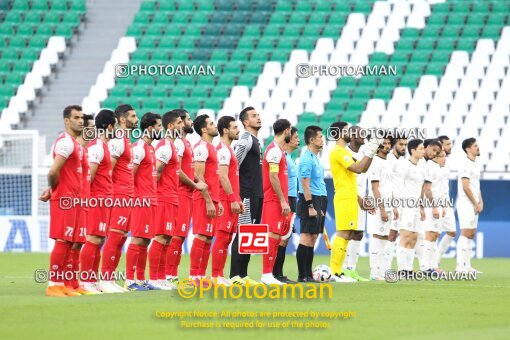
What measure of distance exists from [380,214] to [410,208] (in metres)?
0.84

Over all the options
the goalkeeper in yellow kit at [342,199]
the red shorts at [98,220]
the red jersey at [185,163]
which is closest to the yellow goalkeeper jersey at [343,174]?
the goalkeeper in yellow kit at [342,199]

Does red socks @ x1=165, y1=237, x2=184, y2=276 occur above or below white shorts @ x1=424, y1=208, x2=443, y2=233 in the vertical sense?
below

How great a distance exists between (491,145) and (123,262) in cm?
1030

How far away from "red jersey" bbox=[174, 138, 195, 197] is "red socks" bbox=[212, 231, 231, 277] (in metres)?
0.77

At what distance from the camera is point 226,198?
50.3 ft

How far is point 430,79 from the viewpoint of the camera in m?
30.4

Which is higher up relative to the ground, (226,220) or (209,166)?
(209,166)

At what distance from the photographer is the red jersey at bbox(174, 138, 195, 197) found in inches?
611

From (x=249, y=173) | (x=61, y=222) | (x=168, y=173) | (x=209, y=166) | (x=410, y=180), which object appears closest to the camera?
(x=61, y=222)

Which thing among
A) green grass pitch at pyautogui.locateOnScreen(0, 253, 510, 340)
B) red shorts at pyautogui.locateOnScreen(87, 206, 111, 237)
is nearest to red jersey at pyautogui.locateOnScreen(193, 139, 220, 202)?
red shorts at pyautogui.locateOnScreen(87, 206, 111, 237)

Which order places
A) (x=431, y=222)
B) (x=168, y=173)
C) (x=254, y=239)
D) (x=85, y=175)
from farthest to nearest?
(x=431, y=222)
(x=168, y=173)
(x=85, y=175)
(x=254, y=239)

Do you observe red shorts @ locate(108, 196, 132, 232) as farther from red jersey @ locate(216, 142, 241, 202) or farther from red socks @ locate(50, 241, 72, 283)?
red jersey @ locate(216, 142, 241, 202)

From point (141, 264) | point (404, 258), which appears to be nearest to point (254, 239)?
point (141, 264)

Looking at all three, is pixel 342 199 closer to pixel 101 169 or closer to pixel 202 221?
pixel 202 221
